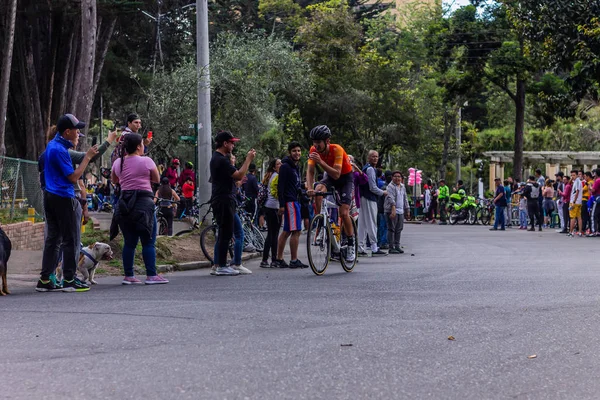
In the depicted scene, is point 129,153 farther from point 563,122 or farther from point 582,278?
point 563,122

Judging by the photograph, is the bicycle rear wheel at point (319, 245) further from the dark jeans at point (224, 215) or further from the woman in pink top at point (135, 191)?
the woman in pink top at point (135, 191)

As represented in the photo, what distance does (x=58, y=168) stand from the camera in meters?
11.0

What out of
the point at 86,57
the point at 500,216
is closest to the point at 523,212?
the point at 500,216

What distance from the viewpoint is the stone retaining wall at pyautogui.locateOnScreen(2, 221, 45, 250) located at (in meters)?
19.0

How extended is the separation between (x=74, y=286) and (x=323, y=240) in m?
3.36

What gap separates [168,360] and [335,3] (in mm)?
51470

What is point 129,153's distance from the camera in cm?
1202

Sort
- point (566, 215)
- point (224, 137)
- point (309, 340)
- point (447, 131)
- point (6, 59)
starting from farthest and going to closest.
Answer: point (447, 131), point (566, 215), point (6, 59), point (224, 137), point (309, 340)

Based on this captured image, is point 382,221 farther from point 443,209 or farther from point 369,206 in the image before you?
point 443,209

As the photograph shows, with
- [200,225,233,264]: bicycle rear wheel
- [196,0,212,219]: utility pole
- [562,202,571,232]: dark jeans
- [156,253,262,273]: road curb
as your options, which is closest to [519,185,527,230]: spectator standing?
[562,202,571,232]: dark jeans

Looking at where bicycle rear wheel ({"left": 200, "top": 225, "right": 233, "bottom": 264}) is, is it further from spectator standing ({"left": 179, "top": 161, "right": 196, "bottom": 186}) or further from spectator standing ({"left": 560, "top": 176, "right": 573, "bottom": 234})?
spectator standing ({"left": 560, "top": 176, "right": 573, "bottom": 234})

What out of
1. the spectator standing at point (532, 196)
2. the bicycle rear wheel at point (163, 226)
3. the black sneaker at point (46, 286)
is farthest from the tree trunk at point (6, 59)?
the spectator standing at point (532, 196)

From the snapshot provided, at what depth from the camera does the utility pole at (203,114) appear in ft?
67.3

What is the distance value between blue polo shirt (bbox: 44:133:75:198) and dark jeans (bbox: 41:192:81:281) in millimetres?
→ 76
